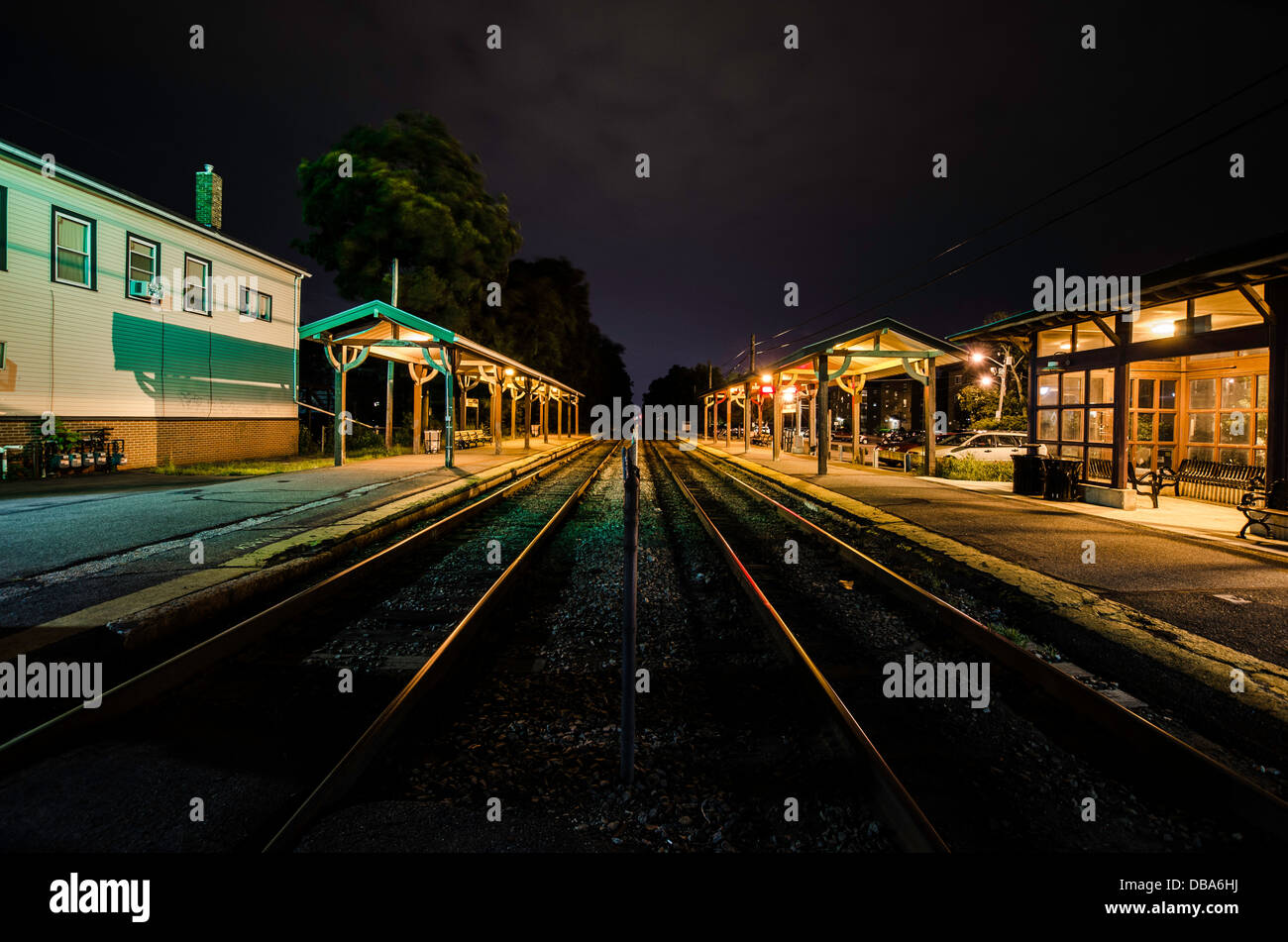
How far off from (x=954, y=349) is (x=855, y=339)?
2.84 meters

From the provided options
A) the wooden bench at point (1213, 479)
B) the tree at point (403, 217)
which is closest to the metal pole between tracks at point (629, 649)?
the wooden bench at point (1213, 479)

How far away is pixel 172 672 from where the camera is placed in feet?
12.6

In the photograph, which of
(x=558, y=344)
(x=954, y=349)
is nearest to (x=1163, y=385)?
(x=954, y=349)

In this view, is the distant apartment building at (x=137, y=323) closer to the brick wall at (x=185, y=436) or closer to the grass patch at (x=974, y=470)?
the brick wall at (x=185, y=436)

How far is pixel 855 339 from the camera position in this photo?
17.9 metres

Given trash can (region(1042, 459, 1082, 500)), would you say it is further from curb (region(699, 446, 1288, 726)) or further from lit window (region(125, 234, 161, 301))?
lit window (region(125, 234, 161, 301))

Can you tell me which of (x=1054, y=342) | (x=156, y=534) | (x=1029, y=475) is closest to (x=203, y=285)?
(x=156, y=534)

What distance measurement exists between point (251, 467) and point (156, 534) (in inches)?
447

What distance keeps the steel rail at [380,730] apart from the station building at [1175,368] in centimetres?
1151

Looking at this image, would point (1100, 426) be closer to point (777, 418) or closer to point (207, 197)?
point (777, 418)

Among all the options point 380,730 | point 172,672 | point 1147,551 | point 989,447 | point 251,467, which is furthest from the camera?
point 989,447

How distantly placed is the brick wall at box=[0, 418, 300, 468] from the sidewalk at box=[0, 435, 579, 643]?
3708 mm

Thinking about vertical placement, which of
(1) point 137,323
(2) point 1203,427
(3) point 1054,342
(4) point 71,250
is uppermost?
(4) point 71,250
